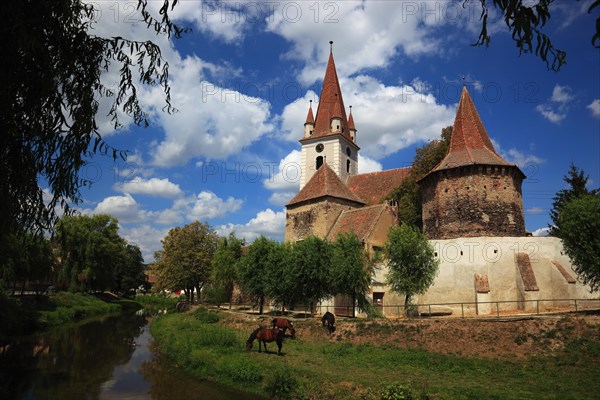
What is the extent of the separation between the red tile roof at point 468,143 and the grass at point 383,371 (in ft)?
50.3

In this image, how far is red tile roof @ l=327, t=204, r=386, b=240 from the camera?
3144 cm

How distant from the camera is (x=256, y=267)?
103 ft

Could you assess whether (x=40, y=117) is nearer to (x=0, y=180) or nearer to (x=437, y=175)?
(x=0, y=180)

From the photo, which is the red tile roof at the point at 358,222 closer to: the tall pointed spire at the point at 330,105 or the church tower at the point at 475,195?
the church tower at the point at 475,195

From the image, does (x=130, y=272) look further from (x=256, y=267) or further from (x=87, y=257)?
(x=256, y=267)

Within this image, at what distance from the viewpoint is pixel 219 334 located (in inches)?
860

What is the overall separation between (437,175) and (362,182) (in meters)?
16.2

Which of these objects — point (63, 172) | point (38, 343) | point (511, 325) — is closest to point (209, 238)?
point (38, 343)

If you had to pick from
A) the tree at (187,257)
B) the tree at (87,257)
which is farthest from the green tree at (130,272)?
the tree at (187,257)

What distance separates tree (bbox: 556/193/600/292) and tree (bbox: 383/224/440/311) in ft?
24.0

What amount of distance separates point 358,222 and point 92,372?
21425 millimetres

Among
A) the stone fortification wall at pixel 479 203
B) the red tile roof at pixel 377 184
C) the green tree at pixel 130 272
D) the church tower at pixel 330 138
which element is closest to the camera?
the stone fortification wall at pixel 479 203

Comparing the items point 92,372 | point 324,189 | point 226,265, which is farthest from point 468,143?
point 92,372

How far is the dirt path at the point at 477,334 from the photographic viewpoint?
17.5m
